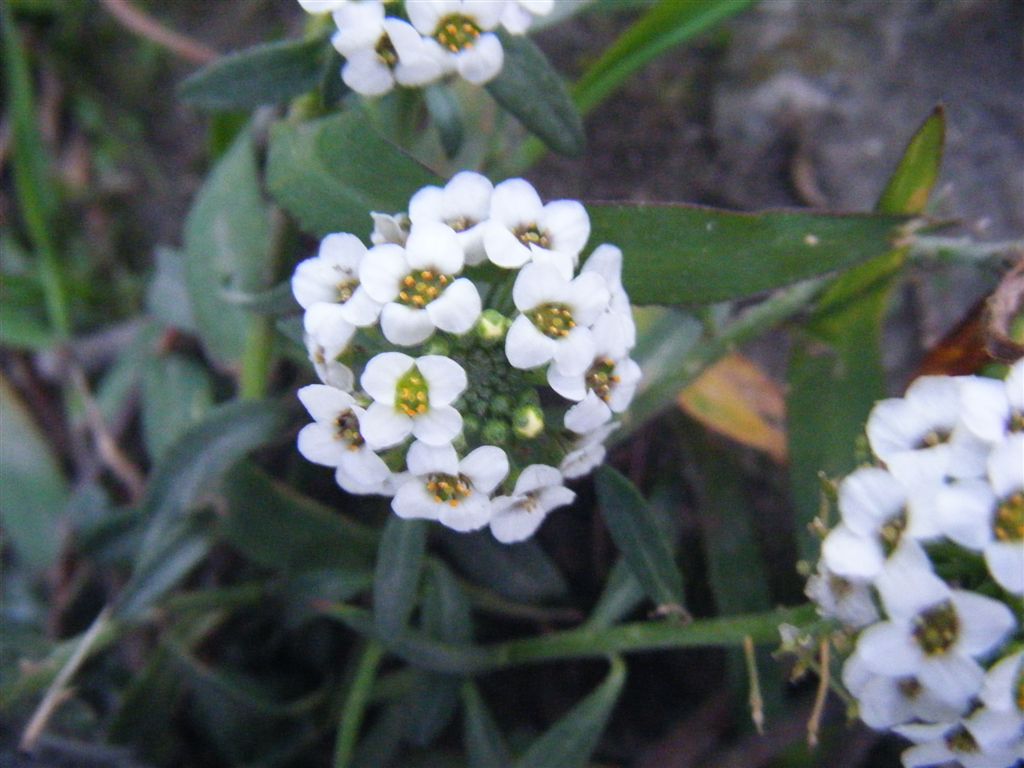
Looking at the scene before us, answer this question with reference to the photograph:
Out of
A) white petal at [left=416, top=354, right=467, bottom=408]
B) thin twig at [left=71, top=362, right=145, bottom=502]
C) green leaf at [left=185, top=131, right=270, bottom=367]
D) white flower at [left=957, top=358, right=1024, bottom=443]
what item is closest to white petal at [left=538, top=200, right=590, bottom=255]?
white petal at [left=416, top=354, right=467, bottom=408]

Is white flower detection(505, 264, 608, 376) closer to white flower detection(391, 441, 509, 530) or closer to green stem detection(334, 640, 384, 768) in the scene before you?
white flower detection(391, 441, 509, 530)

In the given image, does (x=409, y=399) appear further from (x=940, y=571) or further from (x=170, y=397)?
(x=170, y=397)

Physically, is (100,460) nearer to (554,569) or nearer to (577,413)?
(554,569)

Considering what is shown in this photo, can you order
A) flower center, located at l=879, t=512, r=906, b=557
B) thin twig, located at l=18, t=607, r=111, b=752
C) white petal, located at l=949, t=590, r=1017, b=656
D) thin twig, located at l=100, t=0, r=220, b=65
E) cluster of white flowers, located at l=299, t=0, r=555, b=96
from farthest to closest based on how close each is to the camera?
thin twig, located at l=100, t=0, r=220, b=65, thin twig, located at l=18, t=607, r=111, b=752, cluster of white flowers, located at l=299, t=0, r=555, b=96, flower center, located at l=879, t=512, r=906, b=557, white petal, located at l=949, t=590, r=1017, b=656

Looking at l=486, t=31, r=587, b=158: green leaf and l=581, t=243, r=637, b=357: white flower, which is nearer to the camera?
l=581, t=243, r=637, b=357: white flower

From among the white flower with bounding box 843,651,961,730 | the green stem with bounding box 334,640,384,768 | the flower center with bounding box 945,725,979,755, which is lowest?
the green stem with bounding box 334,640,384,768

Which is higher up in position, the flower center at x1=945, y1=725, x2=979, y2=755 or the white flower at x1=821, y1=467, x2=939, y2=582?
the white flower at x1=821, y1=467, x2=939, y2=582

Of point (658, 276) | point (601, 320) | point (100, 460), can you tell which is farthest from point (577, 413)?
point (100, 460)

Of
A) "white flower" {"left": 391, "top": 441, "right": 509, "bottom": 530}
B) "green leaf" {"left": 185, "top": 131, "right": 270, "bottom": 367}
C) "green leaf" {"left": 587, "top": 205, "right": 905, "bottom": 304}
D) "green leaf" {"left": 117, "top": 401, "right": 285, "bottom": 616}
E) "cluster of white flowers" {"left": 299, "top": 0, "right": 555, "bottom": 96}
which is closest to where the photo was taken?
"white flower" {"left": 391, "top": 441, "right": 509, "bottom": 530}
